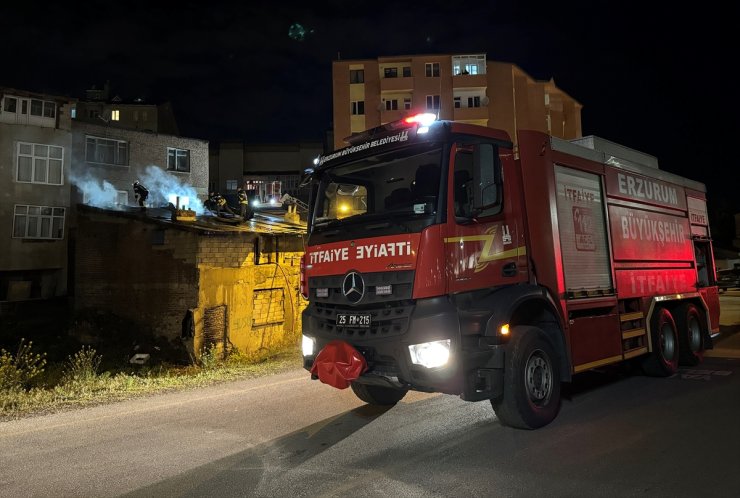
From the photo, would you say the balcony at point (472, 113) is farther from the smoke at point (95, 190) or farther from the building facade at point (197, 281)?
the building facade at point (197, 281)

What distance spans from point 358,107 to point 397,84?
13.3 feet

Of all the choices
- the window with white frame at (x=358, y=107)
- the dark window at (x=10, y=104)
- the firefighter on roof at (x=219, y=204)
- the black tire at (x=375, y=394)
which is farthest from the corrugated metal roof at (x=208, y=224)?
the window with white frame at (x=358, y=107)

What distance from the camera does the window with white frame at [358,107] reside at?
45.8 m

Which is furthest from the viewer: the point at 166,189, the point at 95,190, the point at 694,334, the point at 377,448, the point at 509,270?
the point at 166,189

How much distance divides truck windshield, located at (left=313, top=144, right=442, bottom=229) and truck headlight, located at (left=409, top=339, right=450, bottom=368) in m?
1.23

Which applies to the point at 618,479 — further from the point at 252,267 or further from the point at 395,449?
the point at 252,267

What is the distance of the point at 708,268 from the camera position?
32.2 feet

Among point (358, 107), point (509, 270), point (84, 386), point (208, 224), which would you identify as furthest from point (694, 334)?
point (358, 107)

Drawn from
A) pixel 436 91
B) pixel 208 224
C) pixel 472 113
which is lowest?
pixel 208 224

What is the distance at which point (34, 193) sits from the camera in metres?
22.8

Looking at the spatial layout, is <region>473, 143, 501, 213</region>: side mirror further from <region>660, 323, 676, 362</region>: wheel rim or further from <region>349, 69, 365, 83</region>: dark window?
<region>349, 69, 365, 83</region>: dark window

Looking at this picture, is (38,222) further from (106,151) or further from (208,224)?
(208,224)

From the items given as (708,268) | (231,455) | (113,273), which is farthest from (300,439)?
(113,273)

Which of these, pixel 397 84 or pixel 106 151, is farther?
pixel 397 84
